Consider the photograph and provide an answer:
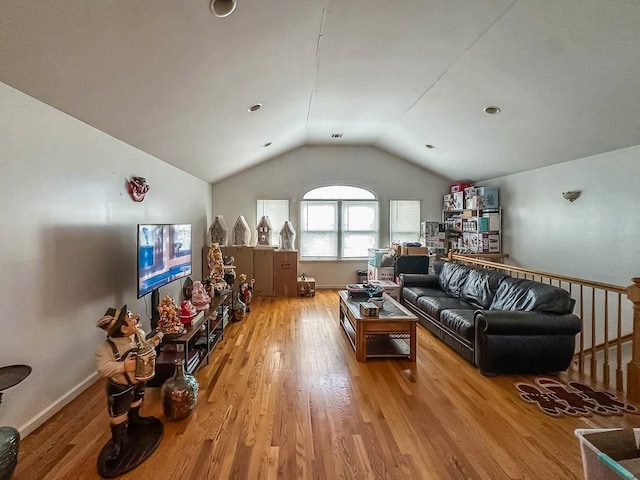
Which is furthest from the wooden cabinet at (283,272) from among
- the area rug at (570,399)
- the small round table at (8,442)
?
the small round table at (8,442)

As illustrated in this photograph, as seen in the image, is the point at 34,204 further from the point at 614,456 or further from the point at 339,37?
the point at 614,456

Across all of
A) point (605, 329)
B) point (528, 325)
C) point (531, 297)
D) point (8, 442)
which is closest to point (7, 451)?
point (8, 442)

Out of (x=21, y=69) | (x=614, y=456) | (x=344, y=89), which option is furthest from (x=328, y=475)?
(x=344, y=89)

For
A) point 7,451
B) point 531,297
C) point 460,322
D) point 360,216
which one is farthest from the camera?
point 360,216

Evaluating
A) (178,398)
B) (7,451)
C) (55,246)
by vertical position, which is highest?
(55,246)

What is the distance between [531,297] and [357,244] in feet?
13.8

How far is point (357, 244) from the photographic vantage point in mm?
7160

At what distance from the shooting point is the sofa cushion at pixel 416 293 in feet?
14.9

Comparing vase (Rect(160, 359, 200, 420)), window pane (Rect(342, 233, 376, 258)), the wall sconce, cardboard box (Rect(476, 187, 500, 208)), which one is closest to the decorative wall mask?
vase (Rect(160, 359, 200, 420))

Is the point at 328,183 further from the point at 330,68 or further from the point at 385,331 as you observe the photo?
the point at 385,331

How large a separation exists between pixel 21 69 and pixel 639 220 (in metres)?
5.54

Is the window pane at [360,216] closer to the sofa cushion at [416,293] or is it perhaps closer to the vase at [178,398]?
the sofa cushion at [416,293]

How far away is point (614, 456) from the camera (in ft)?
3.78

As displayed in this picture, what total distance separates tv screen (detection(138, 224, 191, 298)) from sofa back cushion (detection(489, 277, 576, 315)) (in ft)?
11.8
